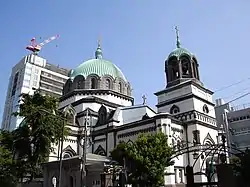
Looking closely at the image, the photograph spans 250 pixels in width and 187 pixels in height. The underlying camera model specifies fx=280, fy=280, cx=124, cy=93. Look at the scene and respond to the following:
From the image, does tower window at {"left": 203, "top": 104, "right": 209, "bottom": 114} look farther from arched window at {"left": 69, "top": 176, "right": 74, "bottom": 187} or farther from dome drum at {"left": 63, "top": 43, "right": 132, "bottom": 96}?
arched window at {"left": 69, "top": 176, "right": 74, "bottom": 187}

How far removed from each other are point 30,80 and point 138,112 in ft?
180

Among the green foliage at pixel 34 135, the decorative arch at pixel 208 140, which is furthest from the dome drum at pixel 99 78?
the green foliage at pixel 34 135

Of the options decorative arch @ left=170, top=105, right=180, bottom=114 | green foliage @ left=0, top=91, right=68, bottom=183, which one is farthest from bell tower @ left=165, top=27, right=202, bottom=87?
green foliage @ left=0, top=91, right=68, bottom=183

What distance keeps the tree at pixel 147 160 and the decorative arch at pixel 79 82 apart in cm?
2138

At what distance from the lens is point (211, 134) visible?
37094 millimetres

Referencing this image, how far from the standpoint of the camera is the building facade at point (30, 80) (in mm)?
86062

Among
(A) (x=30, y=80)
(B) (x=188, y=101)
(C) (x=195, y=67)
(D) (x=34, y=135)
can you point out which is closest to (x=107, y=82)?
(C) (x=195, y=67)

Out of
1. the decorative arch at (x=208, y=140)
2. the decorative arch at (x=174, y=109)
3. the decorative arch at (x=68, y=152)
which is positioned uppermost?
the decorative arch at (x=174, y=109)

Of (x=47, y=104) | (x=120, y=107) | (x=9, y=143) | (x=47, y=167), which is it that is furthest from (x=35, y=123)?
(x=120, y=107)

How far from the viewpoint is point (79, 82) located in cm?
4747

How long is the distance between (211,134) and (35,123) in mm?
22450

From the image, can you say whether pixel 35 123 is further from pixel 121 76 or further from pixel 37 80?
pixel 37 80

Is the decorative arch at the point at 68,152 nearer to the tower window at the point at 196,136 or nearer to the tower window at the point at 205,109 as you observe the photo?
the tower window at the point at 196,136

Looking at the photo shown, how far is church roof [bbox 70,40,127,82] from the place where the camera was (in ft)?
158
